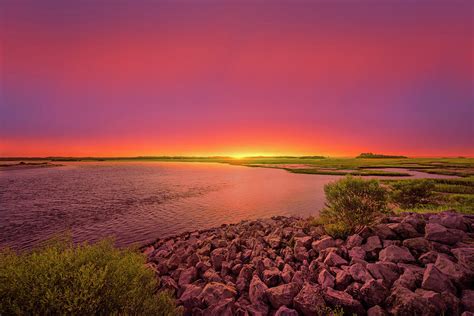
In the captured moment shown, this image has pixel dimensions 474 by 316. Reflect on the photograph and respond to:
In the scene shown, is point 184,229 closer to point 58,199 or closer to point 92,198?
point 92,198

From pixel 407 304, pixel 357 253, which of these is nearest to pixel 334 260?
pixel 357 253

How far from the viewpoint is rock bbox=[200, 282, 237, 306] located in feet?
22.2

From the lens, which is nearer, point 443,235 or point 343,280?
point 343,280

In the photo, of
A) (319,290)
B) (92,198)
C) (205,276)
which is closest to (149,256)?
(205,276)

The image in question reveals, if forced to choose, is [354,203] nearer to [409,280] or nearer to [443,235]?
[443,235]

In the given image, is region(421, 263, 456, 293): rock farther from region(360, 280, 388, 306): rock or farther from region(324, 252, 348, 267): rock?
region(324, 252, 348, 267): rock

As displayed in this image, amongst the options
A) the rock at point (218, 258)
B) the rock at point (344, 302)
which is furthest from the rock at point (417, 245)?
the rock at point (218, 258)

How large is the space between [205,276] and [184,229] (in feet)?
30.2

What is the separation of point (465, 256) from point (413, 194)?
54.9ft

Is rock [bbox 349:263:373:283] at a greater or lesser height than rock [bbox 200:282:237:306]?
greater

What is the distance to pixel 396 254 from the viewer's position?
25.8 ft

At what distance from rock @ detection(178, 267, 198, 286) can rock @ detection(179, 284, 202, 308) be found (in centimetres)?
66

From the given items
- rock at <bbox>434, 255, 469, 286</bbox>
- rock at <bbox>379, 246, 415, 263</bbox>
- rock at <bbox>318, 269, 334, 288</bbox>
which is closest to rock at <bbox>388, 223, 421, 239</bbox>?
rock at <bbox>379, 246, 415, 263</bbox>

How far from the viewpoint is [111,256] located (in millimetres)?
6070
